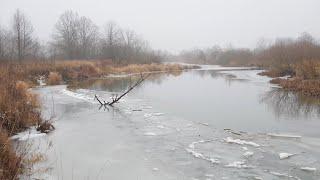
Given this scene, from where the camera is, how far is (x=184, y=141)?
8.59m

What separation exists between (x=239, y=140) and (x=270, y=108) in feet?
18.6

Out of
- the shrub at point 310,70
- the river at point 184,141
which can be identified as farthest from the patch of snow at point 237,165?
the shrub at point 310,70

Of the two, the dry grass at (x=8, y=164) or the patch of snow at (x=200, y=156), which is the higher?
the dry grass at (x=8, y=164)

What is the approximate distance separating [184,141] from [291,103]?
7.86 meters

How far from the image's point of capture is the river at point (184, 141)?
6.40 m

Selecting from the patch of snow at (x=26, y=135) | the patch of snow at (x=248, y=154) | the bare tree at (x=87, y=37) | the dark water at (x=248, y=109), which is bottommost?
the patch of snow at (x=248, y=154)

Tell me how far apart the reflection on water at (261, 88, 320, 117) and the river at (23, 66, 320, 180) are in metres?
0.04

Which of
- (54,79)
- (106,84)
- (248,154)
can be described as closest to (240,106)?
(248,154)

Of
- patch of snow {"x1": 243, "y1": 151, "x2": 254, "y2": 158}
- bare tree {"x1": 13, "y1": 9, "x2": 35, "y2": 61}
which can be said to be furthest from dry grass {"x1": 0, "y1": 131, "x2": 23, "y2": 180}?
bare tree {"x1": 13, "y1": 9, "x2": 35, "y2": 61}

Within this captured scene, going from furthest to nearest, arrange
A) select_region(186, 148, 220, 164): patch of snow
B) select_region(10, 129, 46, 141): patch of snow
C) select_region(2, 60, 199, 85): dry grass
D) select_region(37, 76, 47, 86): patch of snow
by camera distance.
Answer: select_region(2, 60, 199, 85): dry grass, select_region(37, 76, 47, 86): patch of snow, select_region(10, 129, 46, 141): patch of snow, select_region(186, 148, 220, 164): patch of snow

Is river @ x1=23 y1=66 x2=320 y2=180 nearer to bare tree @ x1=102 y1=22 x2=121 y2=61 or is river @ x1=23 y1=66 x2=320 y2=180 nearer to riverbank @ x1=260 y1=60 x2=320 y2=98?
riverbank @ x1=260 y1=60 x2=320 y2=98

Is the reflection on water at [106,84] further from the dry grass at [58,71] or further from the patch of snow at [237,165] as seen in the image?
the patch of snow at [237,165]

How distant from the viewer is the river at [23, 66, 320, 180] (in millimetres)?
6402

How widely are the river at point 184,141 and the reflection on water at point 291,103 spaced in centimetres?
4
